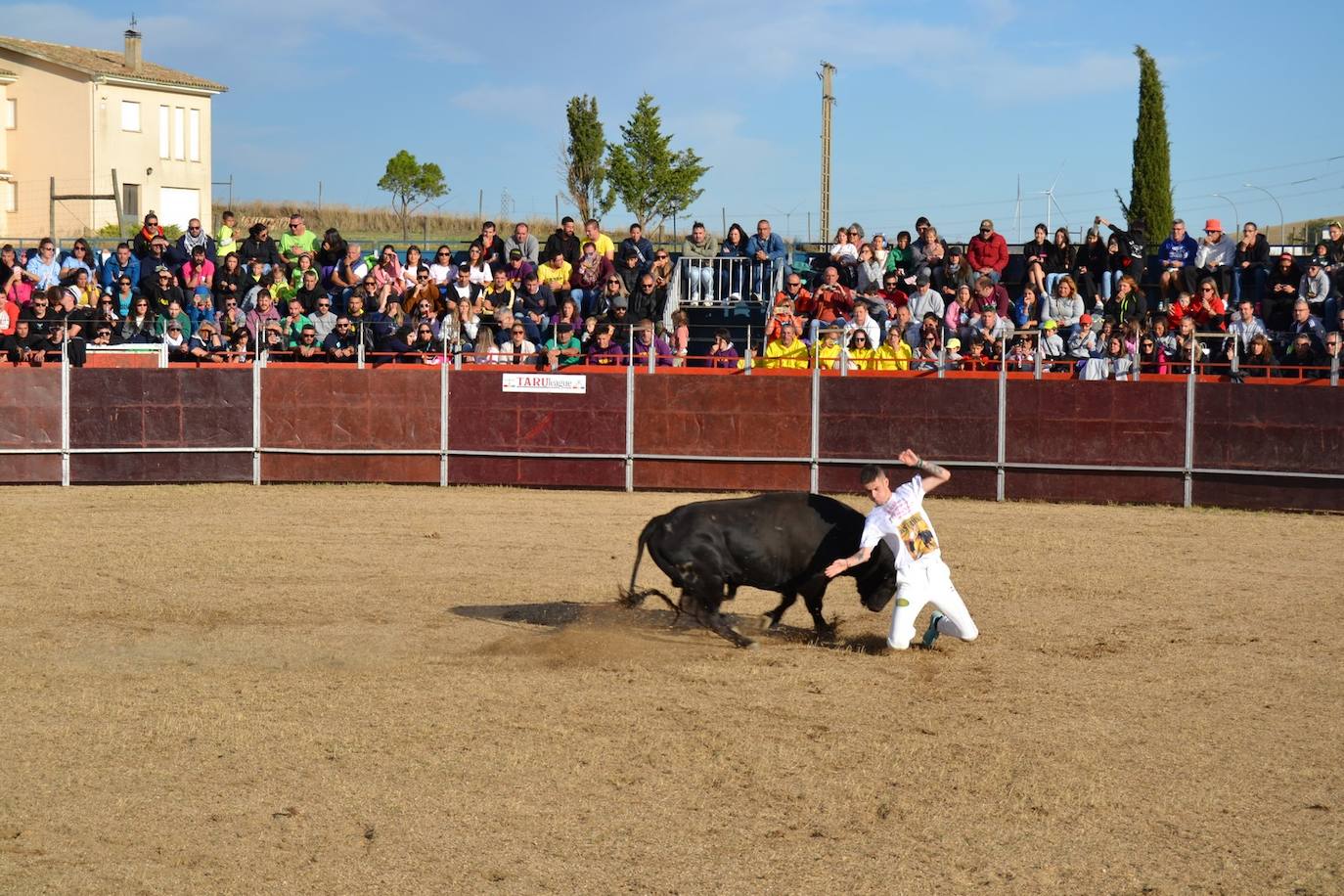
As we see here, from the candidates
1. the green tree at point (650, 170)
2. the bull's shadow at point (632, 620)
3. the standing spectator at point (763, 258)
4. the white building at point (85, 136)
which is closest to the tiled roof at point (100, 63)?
the white building at point (85, 136)

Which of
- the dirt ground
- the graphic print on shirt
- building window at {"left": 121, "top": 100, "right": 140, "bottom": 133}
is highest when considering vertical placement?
building window at {"left": 121, "top": 100, "right": 140, "bottom": 133}

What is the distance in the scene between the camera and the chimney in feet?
161

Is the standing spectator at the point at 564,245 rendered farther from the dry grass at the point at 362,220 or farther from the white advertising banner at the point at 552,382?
the dry grass at the point at 362,220

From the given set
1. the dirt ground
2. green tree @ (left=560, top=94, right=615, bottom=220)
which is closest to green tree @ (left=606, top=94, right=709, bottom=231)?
green tree @ (left=560, top=94, right=615, bottom=220)

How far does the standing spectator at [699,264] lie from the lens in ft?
73.7

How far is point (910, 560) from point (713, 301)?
44.7 feet

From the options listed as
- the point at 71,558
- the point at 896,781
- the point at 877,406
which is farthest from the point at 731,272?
the point at 896,781

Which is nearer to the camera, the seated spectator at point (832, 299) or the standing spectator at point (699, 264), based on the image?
the seated spectator at point (832, 299)

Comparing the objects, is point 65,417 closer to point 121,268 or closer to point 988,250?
point 121,268

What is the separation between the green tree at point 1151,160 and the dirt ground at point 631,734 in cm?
2243

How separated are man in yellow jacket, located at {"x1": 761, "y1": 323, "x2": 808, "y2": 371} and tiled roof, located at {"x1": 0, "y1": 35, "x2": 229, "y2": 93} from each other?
34.7 meters

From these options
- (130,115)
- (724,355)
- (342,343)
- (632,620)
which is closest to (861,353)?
(724,355)

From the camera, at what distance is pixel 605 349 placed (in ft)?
64.2

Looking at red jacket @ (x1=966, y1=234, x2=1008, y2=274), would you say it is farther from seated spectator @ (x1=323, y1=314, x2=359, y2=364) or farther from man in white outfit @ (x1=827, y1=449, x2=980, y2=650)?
man in white outfit @ (x1=827, y1=449, x2=980, y2=650)
